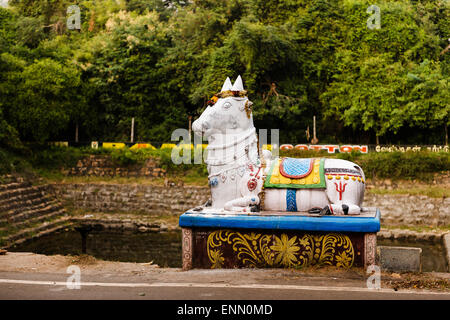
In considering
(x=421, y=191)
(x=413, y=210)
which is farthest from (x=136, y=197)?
(x=421, y=191)

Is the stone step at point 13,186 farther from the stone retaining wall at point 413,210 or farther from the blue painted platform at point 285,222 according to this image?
the stone retaining wall at point 413,210

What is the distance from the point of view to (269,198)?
666 centimetres

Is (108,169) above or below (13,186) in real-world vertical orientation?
above

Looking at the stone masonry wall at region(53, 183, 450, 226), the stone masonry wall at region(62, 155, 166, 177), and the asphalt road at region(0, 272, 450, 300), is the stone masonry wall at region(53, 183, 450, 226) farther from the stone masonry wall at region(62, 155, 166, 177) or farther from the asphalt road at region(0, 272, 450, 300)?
the asphalt road at region(0, 272, 450, 300)

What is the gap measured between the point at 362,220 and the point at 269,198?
1.34 m

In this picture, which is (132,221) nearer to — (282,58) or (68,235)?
(68,235)

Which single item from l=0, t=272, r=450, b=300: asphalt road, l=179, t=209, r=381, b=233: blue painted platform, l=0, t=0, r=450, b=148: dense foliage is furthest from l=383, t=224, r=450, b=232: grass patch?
l=0, t=272, r=450, b=300: asphalt road

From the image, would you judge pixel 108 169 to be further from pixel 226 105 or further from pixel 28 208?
pixel 226 105

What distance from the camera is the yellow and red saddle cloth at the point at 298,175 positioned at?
647 centimetres

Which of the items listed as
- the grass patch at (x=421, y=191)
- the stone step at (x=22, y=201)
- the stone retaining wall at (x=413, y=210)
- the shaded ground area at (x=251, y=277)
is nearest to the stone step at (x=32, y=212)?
the stone step at (x=22, y=201)

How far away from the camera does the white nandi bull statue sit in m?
6.45

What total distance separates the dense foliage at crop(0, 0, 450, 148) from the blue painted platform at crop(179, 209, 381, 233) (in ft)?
40.2

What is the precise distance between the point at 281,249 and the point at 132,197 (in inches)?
441

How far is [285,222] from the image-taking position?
6.14m
